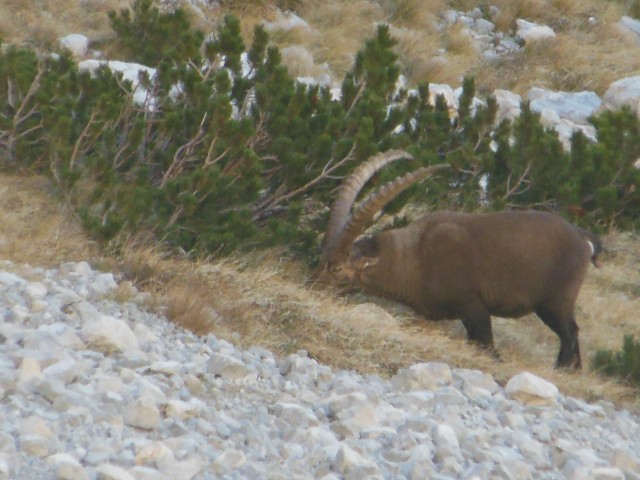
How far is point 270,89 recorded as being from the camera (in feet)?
30.9

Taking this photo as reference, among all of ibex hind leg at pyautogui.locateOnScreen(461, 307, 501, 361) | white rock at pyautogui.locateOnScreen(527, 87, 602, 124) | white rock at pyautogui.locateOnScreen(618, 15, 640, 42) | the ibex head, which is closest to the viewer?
ibex hind leg at pyautogui.locateOnScreen(461, 307, 501, 361)

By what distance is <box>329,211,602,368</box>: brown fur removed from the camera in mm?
8281

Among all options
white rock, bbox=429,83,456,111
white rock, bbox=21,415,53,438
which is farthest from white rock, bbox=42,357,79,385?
white rock, bbox=429,83,456,111

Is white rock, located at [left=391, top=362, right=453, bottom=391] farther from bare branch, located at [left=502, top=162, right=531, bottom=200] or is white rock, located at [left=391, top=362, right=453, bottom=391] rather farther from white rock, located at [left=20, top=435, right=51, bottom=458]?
bare branch, located at [left=502, top=162, right=531, bottom=200]

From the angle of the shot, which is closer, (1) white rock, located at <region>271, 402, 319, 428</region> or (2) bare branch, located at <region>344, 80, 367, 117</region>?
(1) white rock, located at <region>271, 402, 319, 428</region>

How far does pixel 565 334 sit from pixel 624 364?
678 mm

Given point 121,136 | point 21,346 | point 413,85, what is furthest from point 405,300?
point 413,85

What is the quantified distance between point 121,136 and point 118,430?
17.4ft

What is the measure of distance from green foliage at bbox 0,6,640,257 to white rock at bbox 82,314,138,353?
2.21 meters

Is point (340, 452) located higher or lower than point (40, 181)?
higher

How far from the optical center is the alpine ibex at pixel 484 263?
8281 mm

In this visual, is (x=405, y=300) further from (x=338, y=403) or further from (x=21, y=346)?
(x=21, y=346)

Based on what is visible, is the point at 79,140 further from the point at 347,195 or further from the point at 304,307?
the point at 304,307

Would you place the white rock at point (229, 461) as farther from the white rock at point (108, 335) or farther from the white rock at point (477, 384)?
the white rock at point (477, 384)
